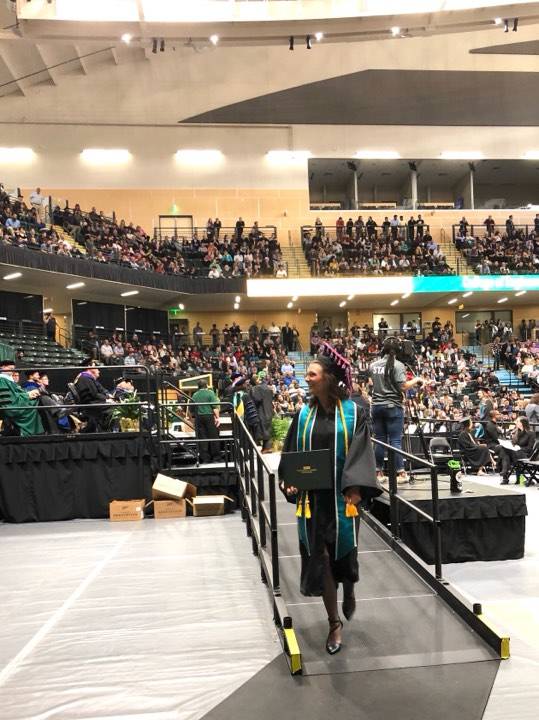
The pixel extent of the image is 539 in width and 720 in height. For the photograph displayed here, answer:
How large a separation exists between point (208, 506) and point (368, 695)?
17.8 feet

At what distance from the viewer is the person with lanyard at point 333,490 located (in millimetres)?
3742

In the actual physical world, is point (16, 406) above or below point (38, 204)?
below

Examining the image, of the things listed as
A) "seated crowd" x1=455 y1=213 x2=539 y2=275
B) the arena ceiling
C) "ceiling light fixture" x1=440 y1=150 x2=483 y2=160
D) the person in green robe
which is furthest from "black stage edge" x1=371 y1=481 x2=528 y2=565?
"ceiling light fixture" x1=440 y1=150 x2=483 y2=160

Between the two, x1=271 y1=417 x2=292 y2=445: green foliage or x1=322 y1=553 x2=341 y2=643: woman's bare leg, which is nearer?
x1=322 y1=553 x2=341 y2=643: woman's bare leg

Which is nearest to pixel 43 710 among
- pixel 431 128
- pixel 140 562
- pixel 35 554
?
pixel 140 562

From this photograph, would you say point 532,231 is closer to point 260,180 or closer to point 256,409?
point 260,180

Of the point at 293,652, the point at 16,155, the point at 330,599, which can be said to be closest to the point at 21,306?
the point at 16,155

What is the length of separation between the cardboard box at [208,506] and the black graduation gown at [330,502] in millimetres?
4714

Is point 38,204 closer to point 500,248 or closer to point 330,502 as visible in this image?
point 500,248

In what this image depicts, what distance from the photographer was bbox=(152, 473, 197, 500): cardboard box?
8.41m

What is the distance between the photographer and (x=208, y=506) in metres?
8.48

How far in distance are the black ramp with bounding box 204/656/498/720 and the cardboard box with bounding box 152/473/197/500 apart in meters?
4.97

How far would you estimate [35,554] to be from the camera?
662cm

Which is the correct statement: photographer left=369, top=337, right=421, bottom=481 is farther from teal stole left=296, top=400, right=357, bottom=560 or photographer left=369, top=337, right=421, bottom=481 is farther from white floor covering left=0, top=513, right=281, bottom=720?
teal stole left=296, top=400, right=357, bottom=560
